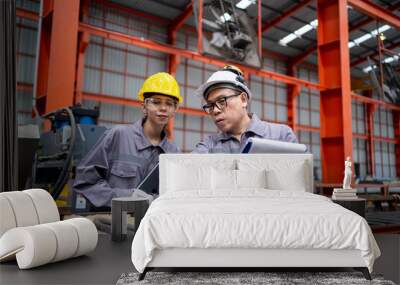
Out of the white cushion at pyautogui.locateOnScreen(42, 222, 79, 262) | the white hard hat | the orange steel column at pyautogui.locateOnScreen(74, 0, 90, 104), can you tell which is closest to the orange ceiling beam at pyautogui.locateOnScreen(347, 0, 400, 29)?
the orange steel column at pyautogui.locateOnScreen(74, 0, 90, 104)

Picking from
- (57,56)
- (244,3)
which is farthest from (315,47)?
(57,56)

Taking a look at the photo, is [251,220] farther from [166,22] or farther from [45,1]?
A: [166,22]

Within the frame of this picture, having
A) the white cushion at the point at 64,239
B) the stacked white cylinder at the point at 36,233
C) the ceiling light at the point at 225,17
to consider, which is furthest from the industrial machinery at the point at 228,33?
the white cushion at the point at 64,239

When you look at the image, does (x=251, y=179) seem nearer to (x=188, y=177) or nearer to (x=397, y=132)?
(x=188, y=177)

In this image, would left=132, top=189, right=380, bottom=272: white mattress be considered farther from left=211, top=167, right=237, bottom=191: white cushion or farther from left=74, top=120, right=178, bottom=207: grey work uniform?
left=74, top=120, right=178, bottom=207: grey work uniform

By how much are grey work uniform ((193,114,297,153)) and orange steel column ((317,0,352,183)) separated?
5.43 meters

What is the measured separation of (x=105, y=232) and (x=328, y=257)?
2.12 meters

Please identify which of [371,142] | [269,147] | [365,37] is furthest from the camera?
[371,142]

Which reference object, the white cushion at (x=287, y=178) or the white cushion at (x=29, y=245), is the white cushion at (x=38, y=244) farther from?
the white cushion at (x=287, y=178)

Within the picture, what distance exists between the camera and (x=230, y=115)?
2.85 meters

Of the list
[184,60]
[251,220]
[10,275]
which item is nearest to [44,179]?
[10,275]

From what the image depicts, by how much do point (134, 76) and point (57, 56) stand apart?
6873mm

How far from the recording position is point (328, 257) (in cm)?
173

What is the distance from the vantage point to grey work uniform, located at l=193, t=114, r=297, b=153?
2984 mm
